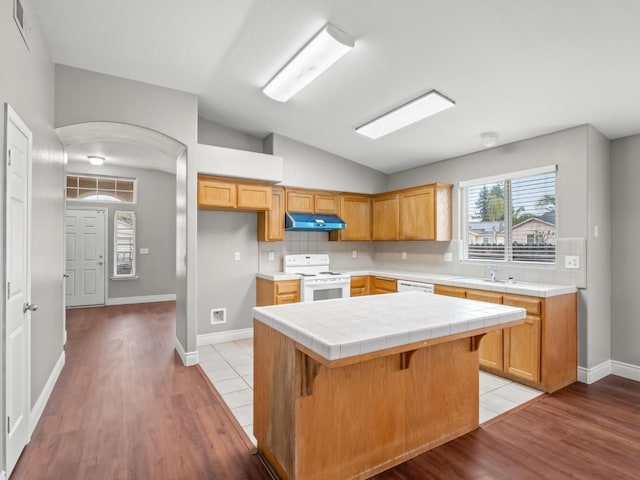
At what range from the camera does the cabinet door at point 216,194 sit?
411 cm

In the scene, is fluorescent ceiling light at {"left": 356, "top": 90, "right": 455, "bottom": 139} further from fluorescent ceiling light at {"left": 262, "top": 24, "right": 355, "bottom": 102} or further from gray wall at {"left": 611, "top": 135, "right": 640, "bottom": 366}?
gray wall at {"left": 611, "top": 135, "right": 640, "bottom": 366}

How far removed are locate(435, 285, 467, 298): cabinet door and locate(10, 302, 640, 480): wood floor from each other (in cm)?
116

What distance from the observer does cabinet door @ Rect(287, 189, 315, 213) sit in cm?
493

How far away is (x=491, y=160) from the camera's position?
4.20m

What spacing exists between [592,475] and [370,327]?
1.63m

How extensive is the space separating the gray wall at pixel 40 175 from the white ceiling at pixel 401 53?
1.57 feet

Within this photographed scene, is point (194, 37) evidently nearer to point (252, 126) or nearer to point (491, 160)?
point (252, 126)

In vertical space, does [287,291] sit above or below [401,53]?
below

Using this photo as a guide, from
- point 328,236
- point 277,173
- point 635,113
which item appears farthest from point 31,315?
point 635,113

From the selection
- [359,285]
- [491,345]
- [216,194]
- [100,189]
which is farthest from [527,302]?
[100,189]

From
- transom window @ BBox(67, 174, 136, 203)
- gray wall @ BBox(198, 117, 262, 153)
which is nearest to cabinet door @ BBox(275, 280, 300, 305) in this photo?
gray wall @ BBox(198, 117, 262, 153)

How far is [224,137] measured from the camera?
15.6 feet

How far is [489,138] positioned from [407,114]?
38.5 inches

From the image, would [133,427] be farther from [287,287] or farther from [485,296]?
[485,296]
